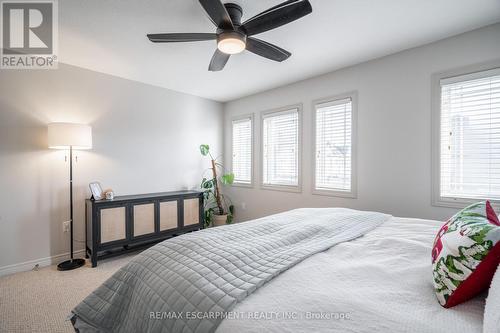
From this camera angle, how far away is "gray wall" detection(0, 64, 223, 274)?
270cm

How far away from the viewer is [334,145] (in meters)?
3.31

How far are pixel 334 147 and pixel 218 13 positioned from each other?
7.65 ft

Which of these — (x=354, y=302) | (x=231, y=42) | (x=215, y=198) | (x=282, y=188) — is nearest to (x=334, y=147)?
(x=282, y=188)

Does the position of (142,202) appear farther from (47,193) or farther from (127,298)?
(127,298)

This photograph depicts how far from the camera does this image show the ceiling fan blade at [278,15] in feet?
5.22

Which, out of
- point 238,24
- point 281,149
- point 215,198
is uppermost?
point 238,24

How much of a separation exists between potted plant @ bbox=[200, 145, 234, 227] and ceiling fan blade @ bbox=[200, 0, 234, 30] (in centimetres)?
272

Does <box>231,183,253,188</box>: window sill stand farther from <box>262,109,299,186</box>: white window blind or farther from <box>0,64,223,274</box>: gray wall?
<box>0,64,223,274</box>: gray wall

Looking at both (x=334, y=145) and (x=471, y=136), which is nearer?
(x=471, y=136)

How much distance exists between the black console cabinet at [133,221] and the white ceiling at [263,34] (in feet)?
5.91

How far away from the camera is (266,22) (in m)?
1.79

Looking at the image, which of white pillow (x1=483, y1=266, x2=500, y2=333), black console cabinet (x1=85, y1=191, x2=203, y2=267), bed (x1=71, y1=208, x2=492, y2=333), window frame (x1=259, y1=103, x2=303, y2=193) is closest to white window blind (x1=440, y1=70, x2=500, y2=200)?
bed (x1=71, y1=208, x2=492, y2=333)

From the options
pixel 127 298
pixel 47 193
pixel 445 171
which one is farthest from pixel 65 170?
pixel 445 171

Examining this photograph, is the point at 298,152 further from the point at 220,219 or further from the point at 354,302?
the point at 354,302
